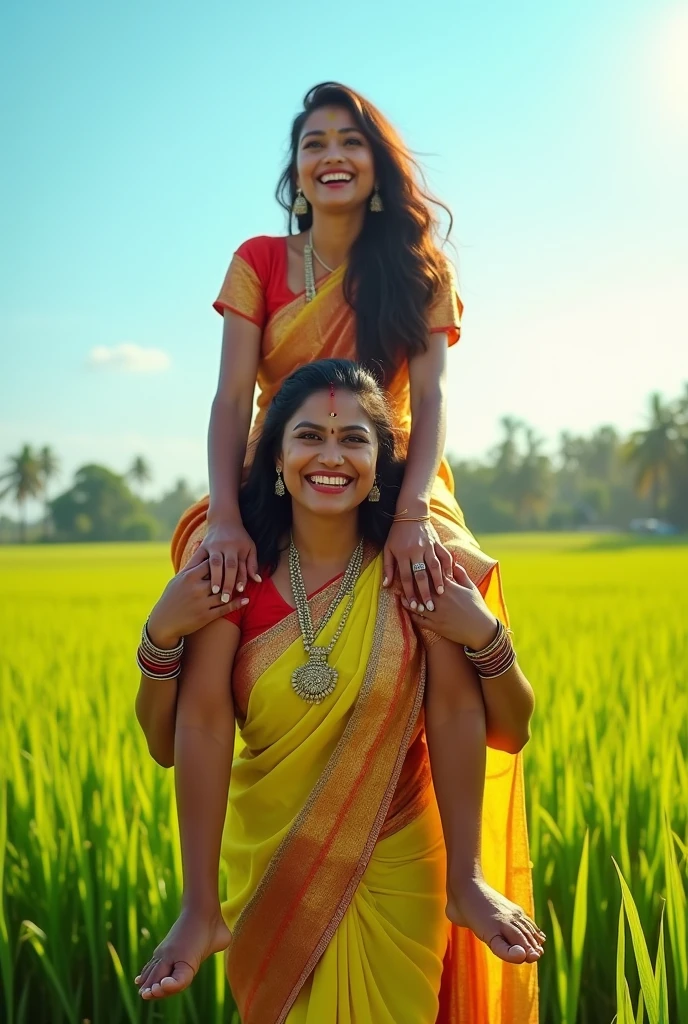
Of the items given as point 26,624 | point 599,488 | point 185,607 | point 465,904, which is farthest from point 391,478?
point 599,488

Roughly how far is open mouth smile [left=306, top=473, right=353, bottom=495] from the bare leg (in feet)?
1.16

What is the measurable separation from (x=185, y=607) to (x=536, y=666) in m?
3.49

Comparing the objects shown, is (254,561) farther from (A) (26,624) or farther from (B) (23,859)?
(A) (26,624)

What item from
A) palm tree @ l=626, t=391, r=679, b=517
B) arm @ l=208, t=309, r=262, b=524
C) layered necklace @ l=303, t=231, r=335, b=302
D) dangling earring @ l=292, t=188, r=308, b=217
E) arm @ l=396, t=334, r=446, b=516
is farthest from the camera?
palm tree @ l=626, t=391, r=679, b=517

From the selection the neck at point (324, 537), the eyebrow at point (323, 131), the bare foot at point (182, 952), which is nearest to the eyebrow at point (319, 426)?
the neck at point (324, 537)

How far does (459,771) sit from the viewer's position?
1.81 meters

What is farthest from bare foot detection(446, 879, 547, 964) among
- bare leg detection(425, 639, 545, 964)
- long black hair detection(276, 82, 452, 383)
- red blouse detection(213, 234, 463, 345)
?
red blouse detection(213, 234, 463, 345)

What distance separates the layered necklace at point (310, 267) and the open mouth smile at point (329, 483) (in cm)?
62

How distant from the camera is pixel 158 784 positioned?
3.00 metres

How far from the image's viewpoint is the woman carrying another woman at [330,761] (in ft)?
5.83

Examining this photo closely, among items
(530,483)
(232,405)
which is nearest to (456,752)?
(232,405)

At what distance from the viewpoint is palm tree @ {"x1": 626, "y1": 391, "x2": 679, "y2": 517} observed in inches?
1943

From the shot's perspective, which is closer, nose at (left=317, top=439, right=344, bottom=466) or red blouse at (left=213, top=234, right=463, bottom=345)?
nose at (left=317, top=439, right=344, bottom=466)

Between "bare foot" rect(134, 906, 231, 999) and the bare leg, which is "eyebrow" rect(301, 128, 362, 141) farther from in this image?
"bare foot" rect(134, 906, 231, 999)
